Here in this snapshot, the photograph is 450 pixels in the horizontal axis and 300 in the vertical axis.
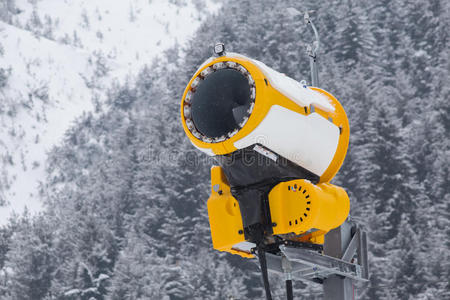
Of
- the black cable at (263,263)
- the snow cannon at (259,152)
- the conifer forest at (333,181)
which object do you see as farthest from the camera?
the conifer forest at (333,181)

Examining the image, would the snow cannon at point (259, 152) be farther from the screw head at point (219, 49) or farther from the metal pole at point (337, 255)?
the metal pole at point (337, 255)

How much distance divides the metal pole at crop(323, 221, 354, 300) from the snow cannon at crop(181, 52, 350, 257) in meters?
0.34

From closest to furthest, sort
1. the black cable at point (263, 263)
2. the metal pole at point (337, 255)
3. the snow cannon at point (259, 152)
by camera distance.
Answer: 1. the snow cannon at point (259, 152)
2. the black cable at point (263, 263)
3. the metal pole at point (337, 255)

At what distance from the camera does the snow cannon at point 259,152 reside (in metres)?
4.18

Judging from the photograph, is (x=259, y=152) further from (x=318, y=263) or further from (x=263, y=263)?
(x=318, y=263)

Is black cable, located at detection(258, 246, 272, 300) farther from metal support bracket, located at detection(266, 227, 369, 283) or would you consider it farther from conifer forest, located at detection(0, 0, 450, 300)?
conifer forest, located at detection(0, 0, 450, 300)

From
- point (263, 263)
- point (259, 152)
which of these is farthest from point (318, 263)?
point (259, 152)

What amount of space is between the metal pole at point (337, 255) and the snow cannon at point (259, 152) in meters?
0.34

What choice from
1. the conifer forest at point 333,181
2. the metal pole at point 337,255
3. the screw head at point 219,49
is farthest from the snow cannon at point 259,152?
the conifer forest at point 333,181

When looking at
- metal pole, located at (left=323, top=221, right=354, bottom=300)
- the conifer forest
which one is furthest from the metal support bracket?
the conifer forest

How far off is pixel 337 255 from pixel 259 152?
1.16m

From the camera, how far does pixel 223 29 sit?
82500 millimetres

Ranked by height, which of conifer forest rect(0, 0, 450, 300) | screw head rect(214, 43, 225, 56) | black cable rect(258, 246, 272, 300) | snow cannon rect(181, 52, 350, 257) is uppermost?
conifer forest rect(0, 0, 450, 300)

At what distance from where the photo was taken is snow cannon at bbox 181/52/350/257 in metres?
4.18
